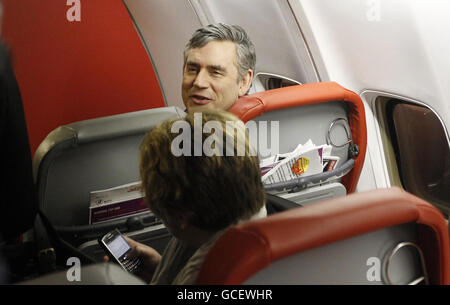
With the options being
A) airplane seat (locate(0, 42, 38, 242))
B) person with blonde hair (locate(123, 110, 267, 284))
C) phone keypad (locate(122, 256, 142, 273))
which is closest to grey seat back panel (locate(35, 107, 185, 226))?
airplane seat (locate(0, 42, 38, 242))

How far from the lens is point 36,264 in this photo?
5.96ft

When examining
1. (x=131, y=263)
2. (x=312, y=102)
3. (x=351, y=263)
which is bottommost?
(x=131, y=263)

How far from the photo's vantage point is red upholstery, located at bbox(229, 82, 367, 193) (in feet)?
6.92

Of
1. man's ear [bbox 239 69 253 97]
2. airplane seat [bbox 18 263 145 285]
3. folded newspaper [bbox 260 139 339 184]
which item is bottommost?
airplane seat [bbox 18 263 145 285]

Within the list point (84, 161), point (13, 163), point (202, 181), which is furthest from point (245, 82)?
point (202, 181)

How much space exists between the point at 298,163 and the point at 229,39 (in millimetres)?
596

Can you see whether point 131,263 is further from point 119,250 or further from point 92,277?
point 92,277

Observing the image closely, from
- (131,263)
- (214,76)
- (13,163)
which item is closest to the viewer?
(13,163)

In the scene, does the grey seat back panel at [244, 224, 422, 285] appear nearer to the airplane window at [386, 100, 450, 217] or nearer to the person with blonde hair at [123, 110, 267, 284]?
the person with blonde hair at [123, 110, 267, 284]

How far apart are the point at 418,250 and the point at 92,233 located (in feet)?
3.64

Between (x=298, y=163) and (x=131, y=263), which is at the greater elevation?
(x=298, y=163)

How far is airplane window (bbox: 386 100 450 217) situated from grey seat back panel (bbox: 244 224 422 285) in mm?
1526

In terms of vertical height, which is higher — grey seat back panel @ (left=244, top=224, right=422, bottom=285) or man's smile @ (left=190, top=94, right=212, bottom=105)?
man's smile @ (left=190, top=94, right=212, bottom=105)

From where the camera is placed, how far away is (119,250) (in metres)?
1.71
